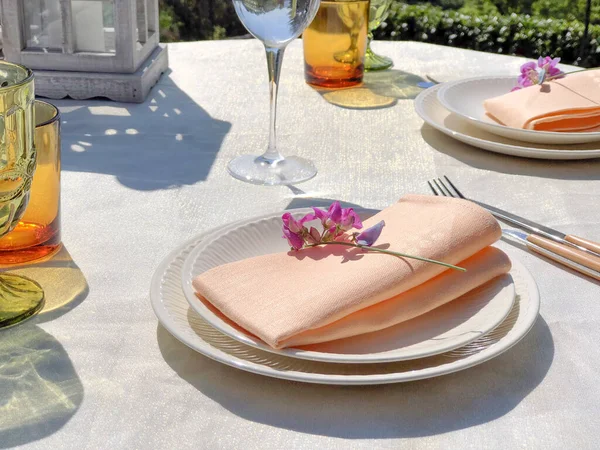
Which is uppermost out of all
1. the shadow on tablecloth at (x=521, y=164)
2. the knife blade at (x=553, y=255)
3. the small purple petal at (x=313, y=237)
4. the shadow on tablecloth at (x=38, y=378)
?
the small purple petal at (x=313, y=237)

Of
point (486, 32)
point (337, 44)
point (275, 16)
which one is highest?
point (275, 16)

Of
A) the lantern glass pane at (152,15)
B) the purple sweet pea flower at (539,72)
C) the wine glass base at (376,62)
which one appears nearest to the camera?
the purple sweet pea flower at (539,72)

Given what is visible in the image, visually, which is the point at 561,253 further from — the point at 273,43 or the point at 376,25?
the point at 376,25

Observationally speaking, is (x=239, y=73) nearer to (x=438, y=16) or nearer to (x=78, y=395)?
(x=78, y=395)

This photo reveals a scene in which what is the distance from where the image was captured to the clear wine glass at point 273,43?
1.06 m

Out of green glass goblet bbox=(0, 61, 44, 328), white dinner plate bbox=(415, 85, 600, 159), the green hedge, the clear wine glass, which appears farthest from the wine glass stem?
the green hedge

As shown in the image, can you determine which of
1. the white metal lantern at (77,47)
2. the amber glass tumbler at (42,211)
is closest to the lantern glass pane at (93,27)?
the white metal lantern at (77,47)

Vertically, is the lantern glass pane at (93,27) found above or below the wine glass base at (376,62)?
above

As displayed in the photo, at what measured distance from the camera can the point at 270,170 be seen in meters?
1.10

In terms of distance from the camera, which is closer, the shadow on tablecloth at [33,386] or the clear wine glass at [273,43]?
the shadow on tablecloth at [33,386]

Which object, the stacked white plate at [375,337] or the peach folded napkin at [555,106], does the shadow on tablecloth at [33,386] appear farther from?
the peach folded napkin at [555,106]

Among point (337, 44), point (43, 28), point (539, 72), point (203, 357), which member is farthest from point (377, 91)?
point (203, 357)

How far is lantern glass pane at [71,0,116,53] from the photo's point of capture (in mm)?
1408

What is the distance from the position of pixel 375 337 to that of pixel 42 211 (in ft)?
1.28
